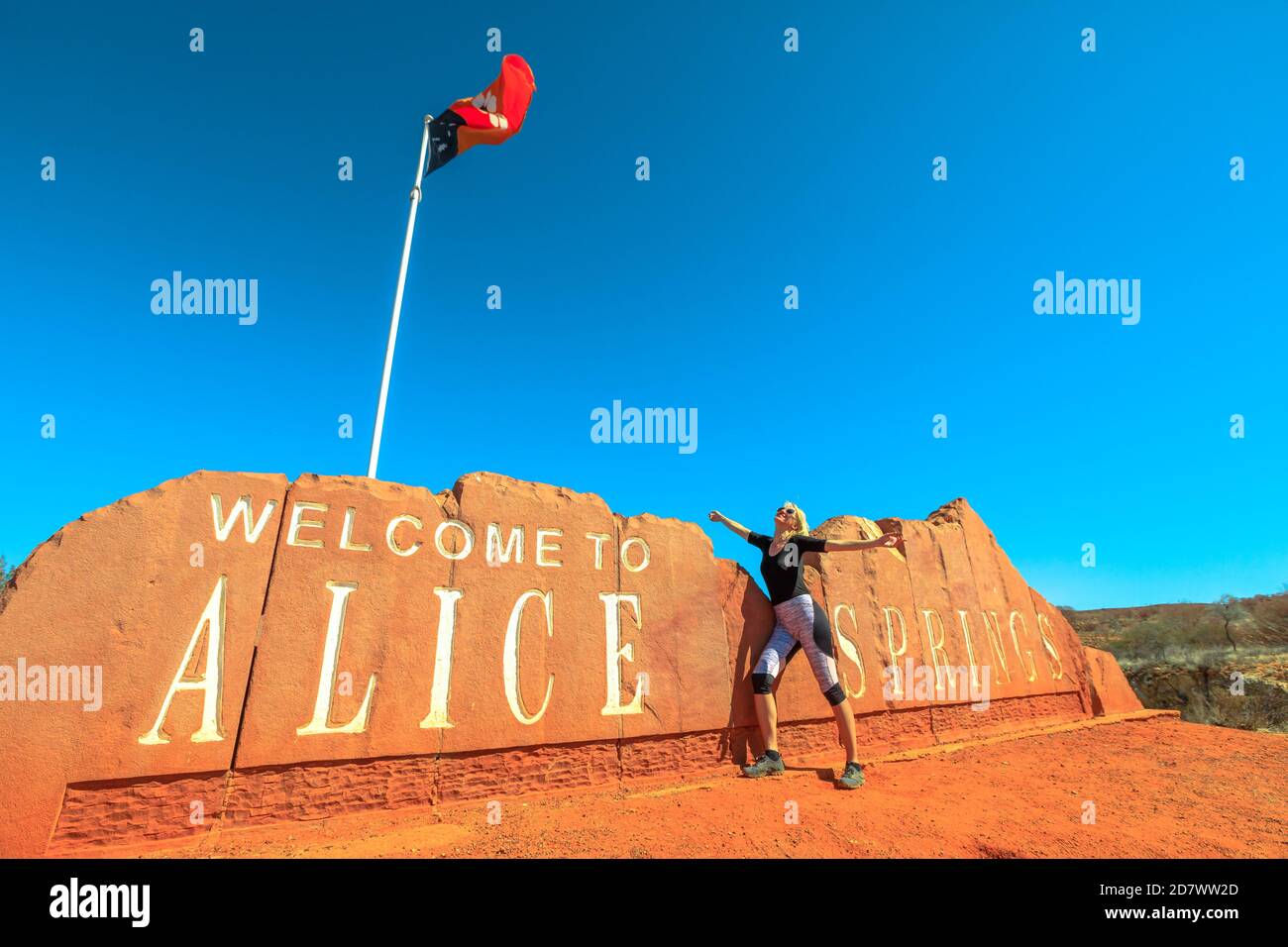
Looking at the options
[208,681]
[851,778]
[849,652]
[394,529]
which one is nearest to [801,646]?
[849,652]

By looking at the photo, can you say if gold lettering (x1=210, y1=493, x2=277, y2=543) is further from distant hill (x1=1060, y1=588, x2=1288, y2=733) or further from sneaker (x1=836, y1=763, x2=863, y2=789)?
distant hill (x1=1060, y1=588, x2=1288, y2=733)

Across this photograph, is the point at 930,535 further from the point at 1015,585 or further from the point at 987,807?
the point at 987,807

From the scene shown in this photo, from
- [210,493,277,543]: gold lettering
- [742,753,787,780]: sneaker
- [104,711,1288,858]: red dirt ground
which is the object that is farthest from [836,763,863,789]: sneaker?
[210,493,277,543]: gold lettering

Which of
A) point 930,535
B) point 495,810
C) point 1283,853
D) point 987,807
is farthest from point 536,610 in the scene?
point 930,535

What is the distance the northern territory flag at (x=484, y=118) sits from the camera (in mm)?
9430

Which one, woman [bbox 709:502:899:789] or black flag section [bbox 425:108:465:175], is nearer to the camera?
woman [bbox 709:502:899:789]

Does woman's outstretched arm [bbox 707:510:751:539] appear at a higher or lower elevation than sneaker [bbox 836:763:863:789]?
higher

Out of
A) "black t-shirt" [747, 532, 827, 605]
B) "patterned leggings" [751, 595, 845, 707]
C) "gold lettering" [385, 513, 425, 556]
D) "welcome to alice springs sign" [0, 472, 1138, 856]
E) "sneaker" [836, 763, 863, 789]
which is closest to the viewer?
"welcome to alice springs sign" [0, 472, 1138, 856]

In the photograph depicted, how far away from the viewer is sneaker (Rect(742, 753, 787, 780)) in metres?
4.16

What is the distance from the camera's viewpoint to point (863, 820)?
3.25 meters

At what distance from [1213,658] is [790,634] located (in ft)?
46.2

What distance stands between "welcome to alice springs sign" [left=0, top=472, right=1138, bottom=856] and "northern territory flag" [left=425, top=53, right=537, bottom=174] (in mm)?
7797

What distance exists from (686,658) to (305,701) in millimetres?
2445

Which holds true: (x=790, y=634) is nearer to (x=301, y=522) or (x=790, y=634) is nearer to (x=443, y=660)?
(x=443, y=660)
